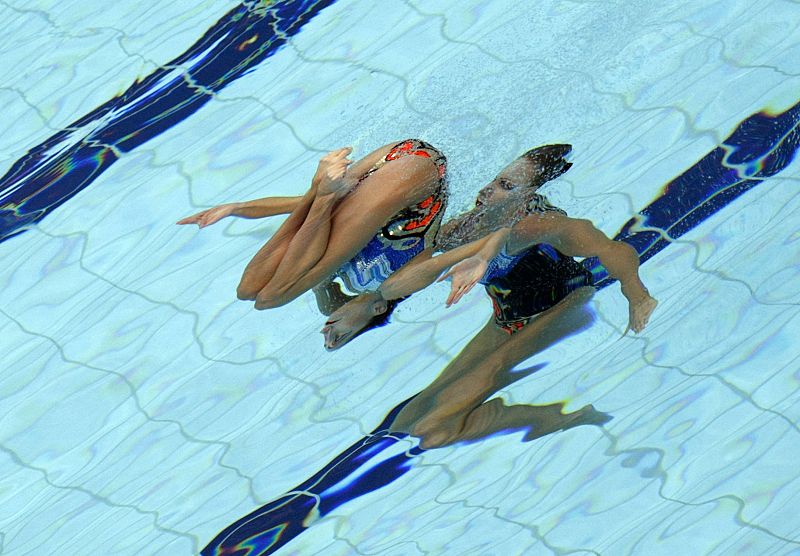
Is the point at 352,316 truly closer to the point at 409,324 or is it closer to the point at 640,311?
the point at 409,324

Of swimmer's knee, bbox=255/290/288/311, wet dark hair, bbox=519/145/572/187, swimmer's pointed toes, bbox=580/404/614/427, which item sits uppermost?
swimmer's knee, bbox=255/290/288/311

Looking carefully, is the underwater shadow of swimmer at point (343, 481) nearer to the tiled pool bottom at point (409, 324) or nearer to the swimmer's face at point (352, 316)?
the tiled pool bottom at point (409, 324)

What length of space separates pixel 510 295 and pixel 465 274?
60 cm

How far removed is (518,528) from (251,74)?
7.13 feet

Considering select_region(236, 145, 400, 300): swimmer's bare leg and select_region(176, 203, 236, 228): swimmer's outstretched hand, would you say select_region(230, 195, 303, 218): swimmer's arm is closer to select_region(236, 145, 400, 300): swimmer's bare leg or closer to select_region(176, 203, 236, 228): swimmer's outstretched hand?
select_region(176, 203, 236, 228): swimmer's outstretched hand

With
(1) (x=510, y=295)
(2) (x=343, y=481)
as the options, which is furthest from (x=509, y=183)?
(2) (x=343, y=481)

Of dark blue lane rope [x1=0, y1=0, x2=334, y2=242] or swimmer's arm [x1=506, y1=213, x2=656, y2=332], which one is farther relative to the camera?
dark blue lane rope [x1=0, y1=0, x2=334, y2=242]

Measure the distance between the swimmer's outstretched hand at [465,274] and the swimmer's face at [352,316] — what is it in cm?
58

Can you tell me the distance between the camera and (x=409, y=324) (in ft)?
12.1

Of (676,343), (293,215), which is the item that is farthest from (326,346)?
(676,343)

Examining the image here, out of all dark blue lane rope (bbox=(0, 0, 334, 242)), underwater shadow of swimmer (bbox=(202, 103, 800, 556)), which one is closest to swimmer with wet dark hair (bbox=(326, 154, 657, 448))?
underwater shadow of swimmer (bbox=(202, 103, 800, 556))

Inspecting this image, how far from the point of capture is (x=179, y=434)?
3.56 metres

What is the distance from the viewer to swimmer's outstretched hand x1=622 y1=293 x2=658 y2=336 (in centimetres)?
325

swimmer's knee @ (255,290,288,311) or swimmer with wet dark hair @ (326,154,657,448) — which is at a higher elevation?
swimmer's knee @ (255,290,288,311)
